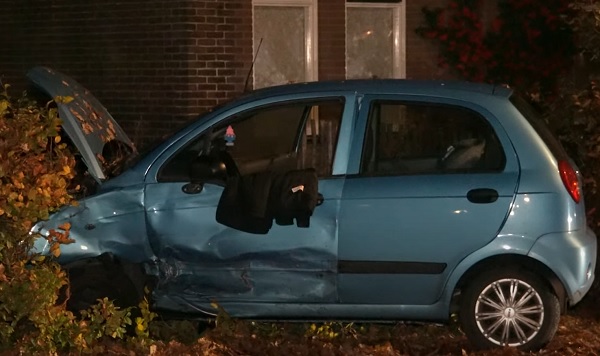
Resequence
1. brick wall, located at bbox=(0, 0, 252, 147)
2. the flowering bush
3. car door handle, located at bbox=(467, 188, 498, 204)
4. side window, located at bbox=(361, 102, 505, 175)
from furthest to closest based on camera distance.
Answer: the flowering bush < brick wall, located at bbox=(0, 0, 252, 147) < side window, located at bbox=(361, 102, 505, 175) < car door handle, located at bbox=(467, 188, 498, 204)

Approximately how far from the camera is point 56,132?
6.84 meters

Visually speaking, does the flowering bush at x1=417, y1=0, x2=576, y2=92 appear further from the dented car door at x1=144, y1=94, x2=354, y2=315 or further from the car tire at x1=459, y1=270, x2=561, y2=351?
the car tire at x1=459, y1=270, x2=561, y2=351

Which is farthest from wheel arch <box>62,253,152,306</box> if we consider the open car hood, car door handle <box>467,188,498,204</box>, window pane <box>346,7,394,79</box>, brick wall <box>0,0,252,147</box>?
window pane <box>346,7,394,79</box>

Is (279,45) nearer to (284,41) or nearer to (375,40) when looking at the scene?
(284,41)

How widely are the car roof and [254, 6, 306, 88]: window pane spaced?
201 inches

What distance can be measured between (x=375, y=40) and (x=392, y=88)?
6.10m

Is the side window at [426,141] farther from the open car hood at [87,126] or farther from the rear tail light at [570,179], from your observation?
the open car hood at [87,126]

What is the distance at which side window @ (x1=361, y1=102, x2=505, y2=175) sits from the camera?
7.45 metres

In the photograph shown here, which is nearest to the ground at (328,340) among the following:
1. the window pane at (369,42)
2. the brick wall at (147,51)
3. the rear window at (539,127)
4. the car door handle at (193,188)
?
the car door handle at (193,188)

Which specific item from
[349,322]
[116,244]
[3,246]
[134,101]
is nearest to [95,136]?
[116,244]

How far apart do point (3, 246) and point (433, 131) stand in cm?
269

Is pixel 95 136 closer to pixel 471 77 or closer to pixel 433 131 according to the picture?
pixel 433 131

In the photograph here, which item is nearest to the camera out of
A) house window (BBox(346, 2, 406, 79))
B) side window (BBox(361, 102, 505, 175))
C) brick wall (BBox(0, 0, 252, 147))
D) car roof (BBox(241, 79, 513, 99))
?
side window (BBox(361, 102, 505, 175))

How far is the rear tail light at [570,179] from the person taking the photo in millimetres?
7345
